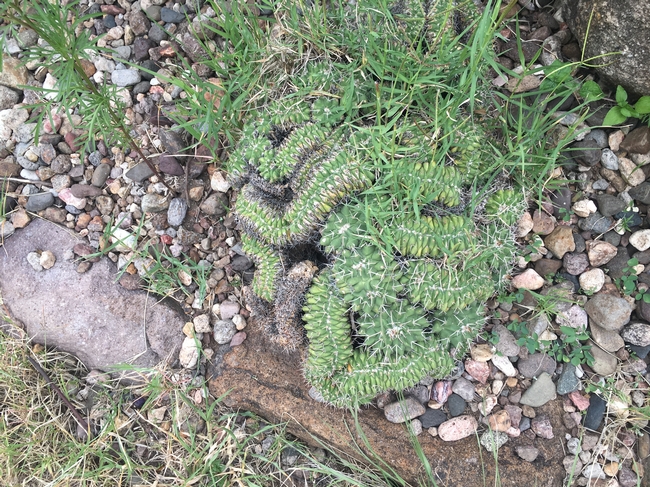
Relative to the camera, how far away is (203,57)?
3617 millimetres

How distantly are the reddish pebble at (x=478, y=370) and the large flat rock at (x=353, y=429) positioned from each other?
0.29m

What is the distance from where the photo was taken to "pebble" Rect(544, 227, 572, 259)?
3367 mm

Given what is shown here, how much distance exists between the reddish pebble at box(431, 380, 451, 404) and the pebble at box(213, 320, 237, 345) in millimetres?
1367

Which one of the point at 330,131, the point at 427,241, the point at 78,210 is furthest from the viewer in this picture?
the point at 78,210

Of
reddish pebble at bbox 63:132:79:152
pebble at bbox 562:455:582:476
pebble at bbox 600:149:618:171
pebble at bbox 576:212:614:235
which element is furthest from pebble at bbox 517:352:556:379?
reddish pebble at bbox 63:132:79:152

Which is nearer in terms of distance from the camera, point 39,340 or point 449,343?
point 449,343

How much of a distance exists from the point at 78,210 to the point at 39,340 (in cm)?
95

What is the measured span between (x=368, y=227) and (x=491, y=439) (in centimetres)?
153

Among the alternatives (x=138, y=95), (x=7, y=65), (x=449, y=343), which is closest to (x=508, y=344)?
(x=449, y=343)

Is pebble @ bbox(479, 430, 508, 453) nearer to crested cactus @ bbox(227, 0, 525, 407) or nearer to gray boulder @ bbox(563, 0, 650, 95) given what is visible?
crested cactus @ bbox(227, 0, 525, 407)

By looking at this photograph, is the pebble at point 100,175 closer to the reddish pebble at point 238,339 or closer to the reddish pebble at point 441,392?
the reddish pebble at point 238,339

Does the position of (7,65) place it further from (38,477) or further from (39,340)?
(38,477)

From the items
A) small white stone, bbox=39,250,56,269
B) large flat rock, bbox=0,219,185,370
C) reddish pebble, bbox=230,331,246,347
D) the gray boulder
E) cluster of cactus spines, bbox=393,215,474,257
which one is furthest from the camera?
small white stone, bbox=39,250,56,269

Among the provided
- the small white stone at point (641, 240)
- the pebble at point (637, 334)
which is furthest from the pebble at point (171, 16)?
the pebble at point (637, 334)
